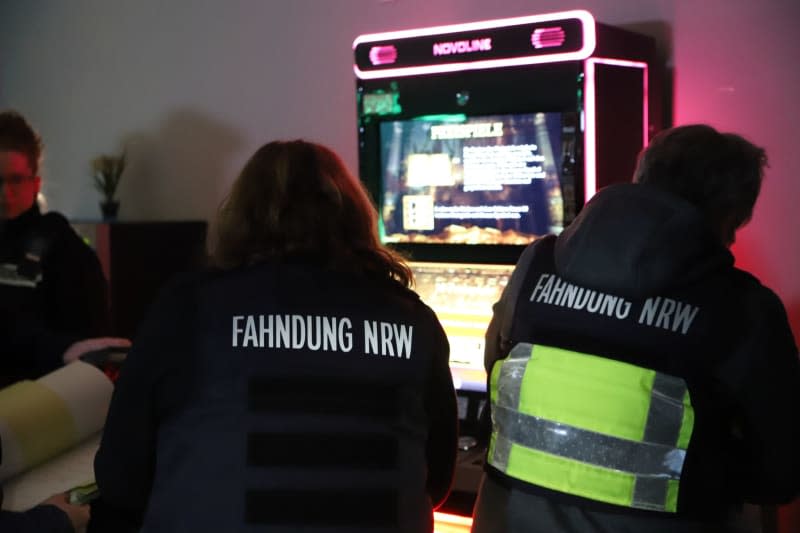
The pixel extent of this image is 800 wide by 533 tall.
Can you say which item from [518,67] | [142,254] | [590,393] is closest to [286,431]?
[590,393]

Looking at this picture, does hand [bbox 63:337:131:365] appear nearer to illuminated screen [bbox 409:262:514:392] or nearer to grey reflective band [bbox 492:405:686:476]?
illuminated screen [bbox 409:262:514:392]

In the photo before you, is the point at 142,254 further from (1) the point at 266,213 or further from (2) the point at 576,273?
(2) the point at 576,273

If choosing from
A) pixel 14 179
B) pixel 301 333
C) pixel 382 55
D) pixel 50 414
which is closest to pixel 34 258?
pixel 14 179

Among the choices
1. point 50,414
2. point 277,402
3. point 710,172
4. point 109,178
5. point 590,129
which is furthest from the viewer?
point 109,178

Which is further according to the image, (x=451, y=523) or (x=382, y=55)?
(x=382, y=55)

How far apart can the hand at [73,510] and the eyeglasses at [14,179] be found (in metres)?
1.39

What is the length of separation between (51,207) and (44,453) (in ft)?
9.34

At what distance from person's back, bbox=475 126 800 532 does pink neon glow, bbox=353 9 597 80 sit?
26.3 inches

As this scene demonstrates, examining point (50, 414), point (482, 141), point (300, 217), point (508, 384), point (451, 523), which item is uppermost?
point (482, 141)

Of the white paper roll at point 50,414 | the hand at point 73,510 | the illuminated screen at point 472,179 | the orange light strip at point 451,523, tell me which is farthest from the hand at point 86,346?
the orange light strip at point 451,523

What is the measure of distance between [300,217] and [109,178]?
266 cm

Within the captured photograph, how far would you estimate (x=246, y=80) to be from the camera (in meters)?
3.90

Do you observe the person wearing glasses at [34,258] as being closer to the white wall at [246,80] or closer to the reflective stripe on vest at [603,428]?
the white wall at [246,80]

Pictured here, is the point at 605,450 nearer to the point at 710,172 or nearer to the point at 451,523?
the point at 710,172
